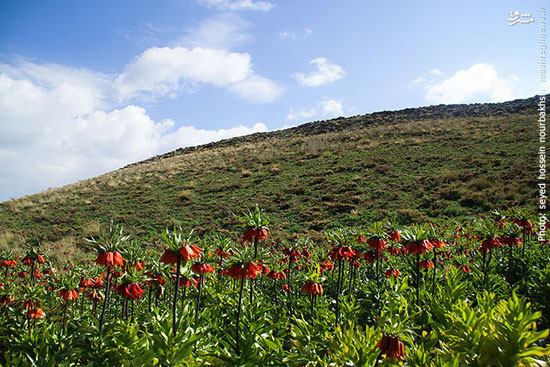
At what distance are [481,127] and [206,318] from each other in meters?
39.3

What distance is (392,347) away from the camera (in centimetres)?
288

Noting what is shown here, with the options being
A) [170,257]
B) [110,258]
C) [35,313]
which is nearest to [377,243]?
[170,257]

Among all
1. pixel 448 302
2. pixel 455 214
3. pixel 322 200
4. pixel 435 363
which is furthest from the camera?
pixel 322 200

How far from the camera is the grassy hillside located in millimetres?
20344

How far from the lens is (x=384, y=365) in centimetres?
288

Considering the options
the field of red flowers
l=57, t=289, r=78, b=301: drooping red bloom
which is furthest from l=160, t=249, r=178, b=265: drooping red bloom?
l=57, t=289, r=78, b=301: drooping red bloom

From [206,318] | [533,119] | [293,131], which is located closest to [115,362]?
[206,318]

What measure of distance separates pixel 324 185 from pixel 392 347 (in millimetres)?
23901

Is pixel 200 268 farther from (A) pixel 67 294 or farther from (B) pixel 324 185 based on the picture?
(B) pixel 324 185

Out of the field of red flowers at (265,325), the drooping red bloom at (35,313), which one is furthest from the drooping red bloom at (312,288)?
the drooping red bloom at (35,313)

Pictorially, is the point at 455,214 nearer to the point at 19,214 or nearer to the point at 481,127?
the point at 481,127

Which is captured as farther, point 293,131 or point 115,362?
point 293,131

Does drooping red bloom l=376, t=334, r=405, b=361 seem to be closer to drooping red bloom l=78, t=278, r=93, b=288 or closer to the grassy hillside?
drooping red bloom l=78, t=278, r=93, b=288

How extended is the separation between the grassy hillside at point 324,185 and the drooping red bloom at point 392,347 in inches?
630
